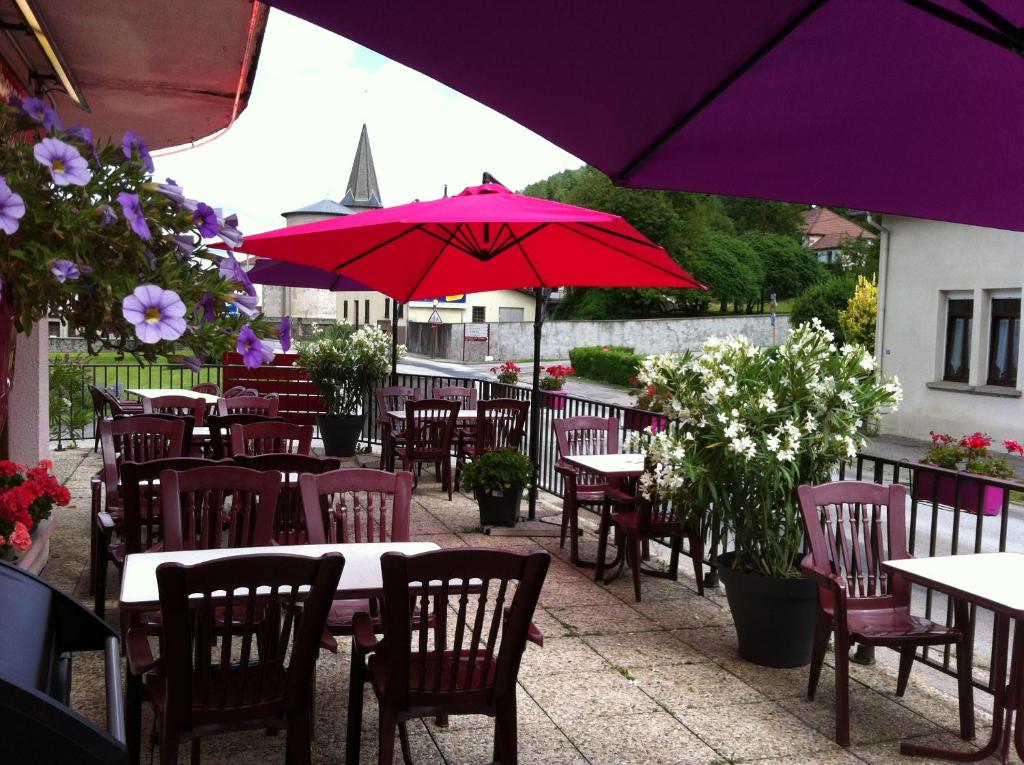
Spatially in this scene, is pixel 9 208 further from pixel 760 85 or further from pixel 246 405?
pixel 246 405

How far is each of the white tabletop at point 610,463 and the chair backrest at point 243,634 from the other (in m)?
3.38

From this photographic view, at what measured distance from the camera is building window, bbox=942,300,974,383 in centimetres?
1733

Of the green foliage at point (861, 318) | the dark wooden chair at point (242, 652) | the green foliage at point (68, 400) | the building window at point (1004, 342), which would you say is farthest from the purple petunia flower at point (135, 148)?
the green foliage at point (861, 318)

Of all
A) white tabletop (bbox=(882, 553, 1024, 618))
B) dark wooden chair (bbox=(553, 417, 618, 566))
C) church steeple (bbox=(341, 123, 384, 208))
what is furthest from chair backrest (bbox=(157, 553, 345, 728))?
church steeple (bbox=(341, 123, 384, 208))

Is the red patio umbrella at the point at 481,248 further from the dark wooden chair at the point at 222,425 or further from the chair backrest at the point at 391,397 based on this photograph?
the chair backrest at the point at 391,397

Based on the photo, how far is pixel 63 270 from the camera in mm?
1326

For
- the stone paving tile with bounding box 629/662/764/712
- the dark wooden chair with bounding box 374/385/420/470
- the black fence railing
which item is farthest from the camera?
the dark wooden chair with bounding box 374/385/420/470

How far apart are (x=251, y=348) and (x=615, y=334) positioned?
4809 cm

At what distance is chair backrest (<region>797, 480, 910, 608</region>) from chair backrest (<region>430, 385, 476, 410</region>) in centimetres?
616

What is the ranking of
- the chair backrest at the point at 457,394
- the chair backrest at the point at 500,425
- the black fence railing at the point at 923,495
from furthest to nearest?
the chair backrest at the point at 457,394 → the chair backrest at the point at 500,425 → the black fence railing at the point at 923,495

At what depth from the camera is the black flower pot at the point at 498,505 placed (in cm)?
748

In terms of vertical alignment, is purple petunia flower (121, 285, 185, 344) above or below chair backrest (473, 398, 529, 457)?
above

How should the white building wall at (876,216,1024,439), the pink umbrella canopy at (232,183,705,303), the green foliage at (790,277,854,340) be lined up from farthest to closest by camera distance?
the green foliage at (790,277,854,340)
the white building wall at (876,216,1024,439)
the pink umbrella canopy at (232,183,705,303)

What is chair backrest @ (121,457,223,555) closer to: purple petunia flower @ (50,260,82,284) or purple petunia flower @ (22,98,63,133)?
purple petunia flower @ (22,98,63,133)
